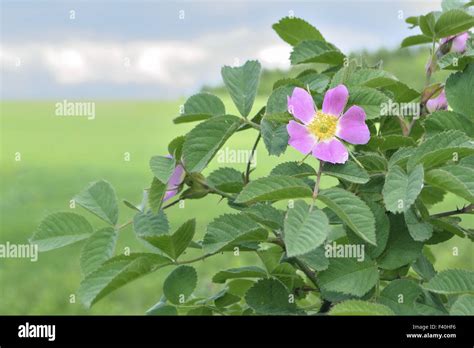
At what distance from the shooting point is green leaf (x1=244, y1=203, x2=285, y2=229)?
2.77 feet

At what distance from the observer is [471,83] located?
3.22ft

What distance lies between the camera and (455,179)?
2.55 feet

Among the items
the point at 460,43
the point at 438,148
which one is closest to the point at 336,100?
the point at 438,148

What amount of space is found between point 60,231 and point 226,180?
0.27 meters

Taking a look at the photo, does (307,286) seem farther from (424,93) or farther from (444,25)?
(444,25)

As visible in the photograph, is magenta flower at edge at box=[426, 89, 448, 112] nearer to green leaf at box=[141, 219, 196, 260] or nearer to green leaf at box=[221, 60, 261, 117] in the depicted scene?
green leaf at box=[221, 60, 261, 117]

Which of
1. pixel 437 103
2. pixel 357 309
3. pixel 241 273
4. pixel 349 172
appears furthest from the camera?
pixel 437 103

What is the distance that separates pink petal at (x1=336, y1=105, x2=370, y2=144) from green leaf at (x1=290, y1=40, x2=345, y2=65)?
6.0 inches

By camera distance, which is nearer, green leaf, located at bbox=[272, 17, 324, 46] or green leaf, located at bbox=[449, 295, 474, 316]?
green leaf, located at bbox=[449, 295, 474, 316]

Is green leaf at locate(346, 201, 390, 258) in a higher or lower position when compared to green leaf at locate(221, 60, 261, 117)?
lower

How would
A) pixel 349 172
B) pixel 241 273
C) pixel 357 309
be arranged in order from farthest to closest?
pixel 241 273
pixel 349 172
pixel 357 309

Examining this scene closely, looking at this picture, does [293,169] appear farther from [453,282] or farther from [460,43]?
[460,43]

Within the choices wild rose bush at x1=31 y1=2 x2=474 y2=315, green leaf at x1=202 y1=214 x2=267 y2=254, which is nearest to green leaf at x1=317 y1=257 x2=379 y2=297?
wild rose bush at x1=31 y1=2 x2=474 y2=315

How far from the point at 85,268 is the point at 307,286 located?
0.35 meters
